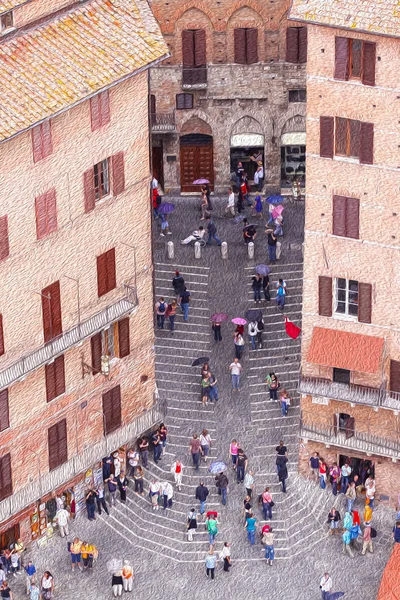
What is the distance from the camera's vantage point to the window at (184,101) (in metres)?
149

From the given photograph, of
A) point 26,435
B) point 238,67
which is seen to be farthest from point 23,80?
point 238,67

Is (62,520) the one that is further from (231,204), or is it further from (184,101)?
(184,101)

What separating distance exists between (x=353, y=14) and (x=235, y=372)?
22.9m

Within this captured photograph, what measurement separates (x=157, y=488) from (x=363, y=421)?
10.6 m

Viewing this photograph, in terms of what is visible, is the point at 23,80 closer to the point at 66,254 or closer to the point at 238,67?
the point at 66,254

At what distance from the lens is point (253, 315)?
13988 cm

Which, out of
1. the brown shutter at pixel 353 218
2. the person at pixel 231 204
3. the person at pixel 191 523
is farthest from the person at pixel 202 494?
the person at pixel 231 204

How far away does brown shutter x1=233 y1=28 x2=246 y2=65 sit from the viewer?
484ft

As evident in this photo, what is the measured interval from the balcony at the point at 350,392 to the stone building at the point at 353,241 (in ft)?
0.16

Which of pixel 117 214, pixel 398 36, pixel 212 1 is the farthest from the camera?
pixel 212 1

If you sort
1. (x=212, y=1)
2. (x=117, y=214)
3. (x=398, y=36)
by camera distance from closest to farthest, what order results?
(x=398, y=36) < (x=117, y=214) < (x=212, y=1)

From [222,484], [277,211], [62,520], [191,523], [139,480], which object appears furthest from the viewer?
[277,211]

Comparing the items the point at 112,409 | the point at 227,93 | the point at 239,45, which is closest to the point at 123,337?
the point at 112,409

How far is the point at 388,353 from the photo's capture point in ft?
431
